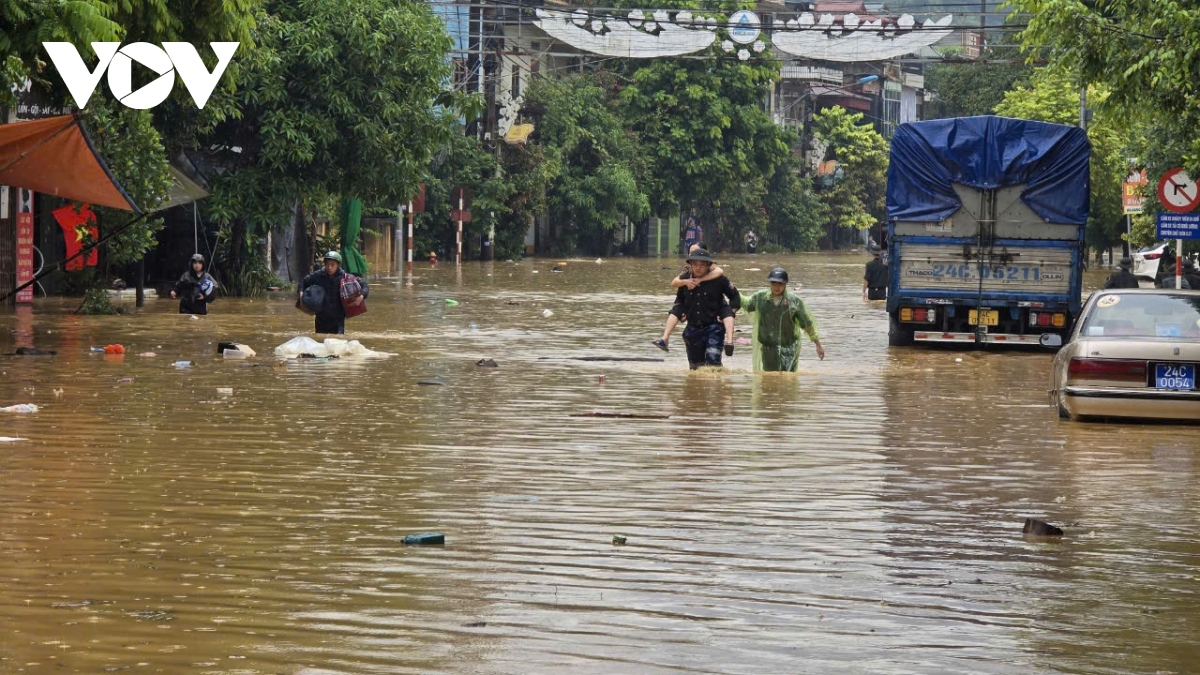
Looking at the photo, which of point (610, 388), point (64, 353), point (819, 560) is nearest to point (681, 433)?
point (610, 388)

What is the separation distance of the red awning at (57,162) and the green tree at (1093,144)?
3301 cm

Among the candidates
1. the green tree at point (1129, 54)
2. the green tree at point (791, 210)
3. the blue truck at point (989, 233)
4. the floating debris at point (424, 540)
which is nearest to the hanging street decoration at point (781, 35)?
the green tree at point (791, 210)

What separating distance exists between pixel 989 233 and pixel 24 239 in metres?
14.8

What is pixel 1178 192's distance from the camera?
24203mm

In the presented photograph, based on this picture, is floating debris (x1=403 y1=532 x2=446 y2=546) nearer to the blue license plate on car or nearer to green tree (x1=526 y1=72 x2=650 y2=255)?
the blue license plate on car

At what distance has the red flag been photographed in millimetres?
28922

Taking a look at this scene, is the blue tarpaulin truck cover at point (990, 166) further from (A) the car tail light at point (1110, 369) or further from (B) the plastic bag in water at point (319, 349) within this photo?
(A) the car tail light at point (1110, 369)

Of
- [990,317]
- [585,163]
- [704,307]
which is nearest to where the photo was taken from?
[704,307]

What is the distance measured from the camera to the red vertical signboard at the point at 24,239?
96.1 ft

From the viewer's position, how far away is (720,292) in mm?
18125

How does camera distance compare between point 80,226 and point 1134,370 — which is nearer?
point 1134,370

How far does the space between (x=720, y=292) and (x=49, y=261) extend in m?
18.3

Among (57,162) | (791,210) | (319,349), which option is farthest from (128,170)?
(791,210)

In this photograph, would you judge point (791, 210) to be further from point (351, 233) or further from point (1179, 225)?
point (1179, 225)
